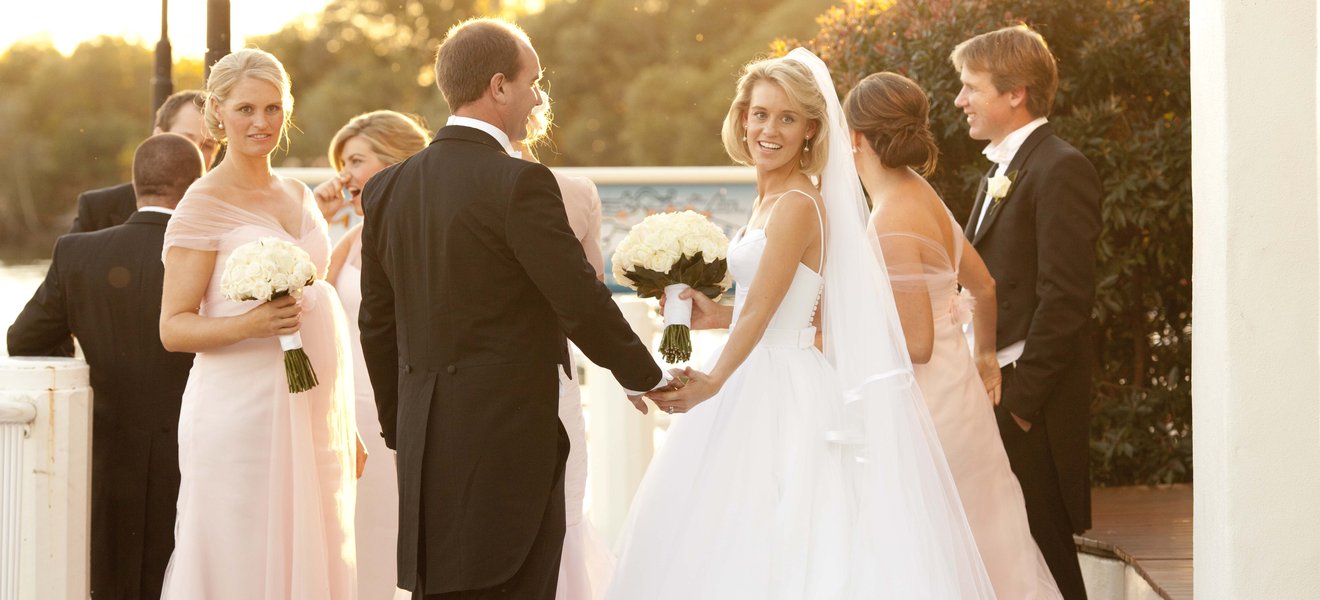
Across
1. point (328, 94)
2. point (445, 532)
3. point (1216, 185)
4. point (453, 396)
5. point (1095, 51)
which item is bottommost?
point (445, 532)

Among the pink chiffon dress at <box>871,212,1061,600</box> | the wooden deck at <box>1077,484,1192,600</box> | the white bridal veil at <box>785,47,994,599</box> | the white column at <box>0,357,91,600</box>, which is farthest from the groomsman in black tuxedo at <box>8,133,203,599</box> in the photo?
the wooden deck at <box>1077,484,1192,600</box>

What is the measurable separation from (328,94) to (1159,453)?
35459 mm

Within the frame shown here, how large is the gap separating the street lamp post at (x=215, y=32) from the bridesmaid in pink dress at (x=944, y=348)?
3.12 meters

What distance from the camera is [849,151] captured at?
4344mm

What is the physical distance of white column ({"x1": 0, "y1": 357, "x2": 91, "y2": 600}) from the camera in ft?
14.2

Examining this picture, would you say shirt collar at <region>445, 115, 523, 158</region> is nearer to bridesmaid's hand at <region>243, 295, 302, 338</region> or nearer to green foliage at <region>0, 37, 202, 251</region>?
bridesmaid's hand at <region>243, 295, 302, 338</region>

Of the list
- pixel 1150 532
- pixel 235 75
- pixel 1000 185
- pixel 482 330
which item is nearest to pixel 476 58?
pixel 482 330

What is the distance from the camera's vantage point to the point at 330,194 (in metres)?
5.89

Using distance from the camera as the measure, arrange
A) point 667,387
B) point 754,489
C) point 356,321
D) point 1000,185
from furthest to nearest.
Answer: point 356,321, point 1000,185, point 754,489, point 667,387

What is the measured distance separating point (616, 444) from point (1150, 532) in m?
2.64

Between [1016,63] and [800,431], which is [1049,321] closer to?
[1016,63]

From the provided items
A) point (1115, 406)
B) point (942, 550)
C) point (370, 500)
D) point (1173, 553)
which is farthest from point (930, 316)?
point (1115, 406)

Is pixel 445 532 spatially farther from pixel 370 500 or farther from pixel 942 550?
pixel 370 500

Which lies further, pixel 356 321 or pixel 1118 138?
pixel 1118 138
